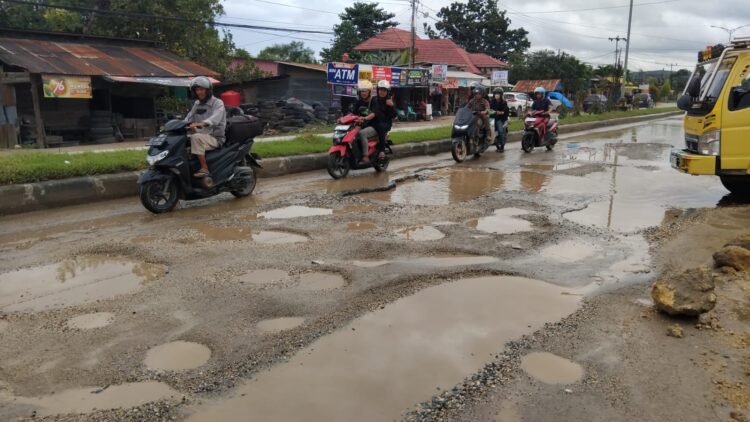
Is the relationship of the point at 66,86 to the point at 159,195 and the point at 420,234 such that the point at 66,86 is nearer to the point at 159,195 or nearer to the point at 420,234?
the point at 159,195

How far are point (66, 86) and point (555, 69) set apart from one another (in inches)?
1713

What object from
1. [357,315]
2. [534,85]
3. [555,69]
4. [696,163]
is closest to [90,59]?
[696,163]

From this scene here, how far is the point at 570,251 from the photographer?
5.18 metres

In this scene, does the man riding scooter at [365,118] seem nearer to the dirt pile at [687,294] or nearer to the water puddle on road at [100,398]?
the dirt pile at [687,294]

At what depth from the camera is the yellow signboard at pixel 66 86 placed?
15820 mm

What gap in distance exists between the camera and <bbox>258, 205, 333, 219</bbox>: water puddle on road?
254 inches

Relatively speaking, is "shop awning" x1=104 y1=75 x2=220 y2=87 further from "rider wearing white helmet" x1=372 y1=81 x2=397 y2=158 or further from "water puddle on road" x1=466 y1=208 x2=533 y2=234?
"water puddle on road" x1=466 y1=208 x2=533 y2=234

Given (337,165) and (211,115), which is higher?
(211,115)

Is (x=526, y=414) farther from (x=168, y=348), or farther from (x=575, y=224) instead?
(x=575, y=224)

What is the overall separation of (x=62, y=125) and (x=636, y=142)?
17421 millimetres

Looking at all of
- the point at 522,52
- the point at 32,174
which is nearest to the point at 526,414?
the point at 32,174

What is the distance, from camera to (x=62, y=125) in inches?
708

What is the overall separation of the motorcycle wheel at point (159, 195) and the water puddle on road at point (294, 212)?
110cm

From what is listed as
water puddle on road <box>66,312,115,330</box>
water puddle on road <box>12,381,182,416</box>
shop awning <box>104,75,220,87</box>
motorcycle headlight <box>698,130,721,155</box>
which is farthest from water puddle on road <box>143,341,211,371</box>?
shop awning <box>104,75,220,87</box>
